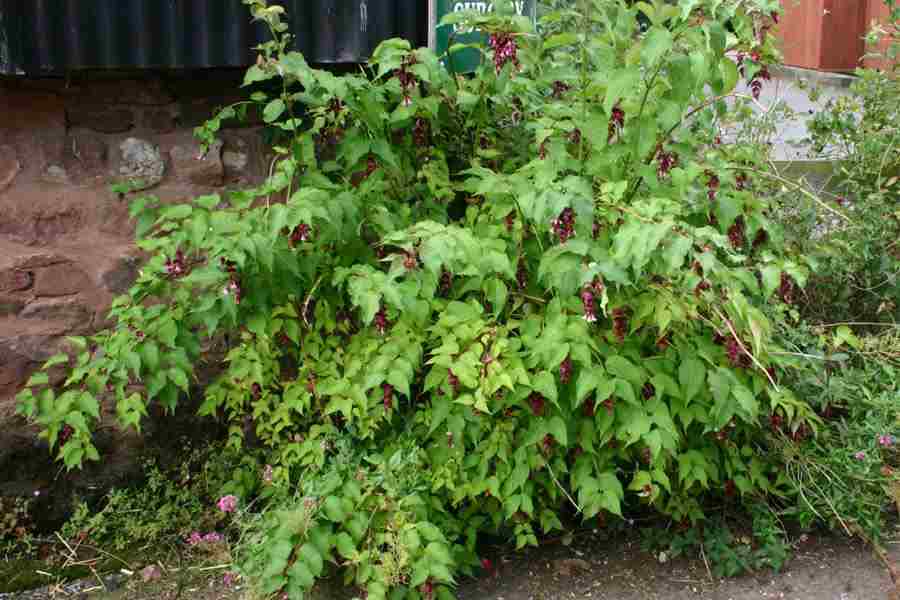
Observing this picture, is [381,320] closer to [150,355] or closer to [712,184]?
[150,355]

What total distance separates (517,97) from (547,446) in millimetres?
1311

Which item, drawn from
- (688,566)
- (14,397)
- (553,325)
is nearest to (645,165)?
(553,325)

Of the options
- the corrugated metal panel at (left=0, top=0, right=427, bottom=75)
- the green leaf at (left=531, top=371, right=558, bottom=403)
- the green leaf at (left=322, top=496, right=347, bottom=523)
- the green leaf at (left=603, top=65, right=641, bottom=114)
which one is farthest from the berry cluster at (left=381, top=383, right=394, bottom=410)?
the corrugated metal panel at (left=0, top=0, right=427, bottom=75)

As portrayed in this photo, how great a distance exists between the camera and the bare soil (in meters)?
3.50

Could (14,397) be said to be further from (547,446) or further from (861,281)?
(861,281)

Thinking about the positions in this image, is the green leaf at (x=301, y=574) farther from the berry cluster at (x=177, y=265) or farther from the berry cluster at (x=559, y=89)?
the berry cluster at (x=559, y=89)

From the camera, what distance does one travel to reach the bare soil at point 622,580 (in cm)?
350

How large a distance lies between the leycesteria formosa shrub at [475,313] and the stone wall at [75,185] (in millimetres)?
162

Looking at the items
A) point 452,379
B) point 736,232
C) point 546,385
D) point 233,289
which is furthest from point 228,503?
point 736,232

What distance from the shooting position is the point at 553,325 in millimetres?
3268

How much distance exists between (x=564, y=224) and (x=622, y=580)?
1.27 m

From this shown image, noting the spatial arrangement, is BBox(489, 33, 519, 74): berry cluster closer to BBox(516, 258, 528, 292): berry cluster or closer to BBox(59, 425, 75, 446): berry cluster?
BBox(516, 258, 528, 292): berry cluster

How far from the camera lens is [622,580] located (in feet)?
11.8

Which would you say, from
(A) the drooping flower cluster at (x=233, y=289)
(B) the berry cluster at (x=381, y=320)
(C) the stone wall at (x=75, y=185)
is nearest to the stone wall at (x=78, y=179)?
(C) the stone wall at (x=75, y=185)
